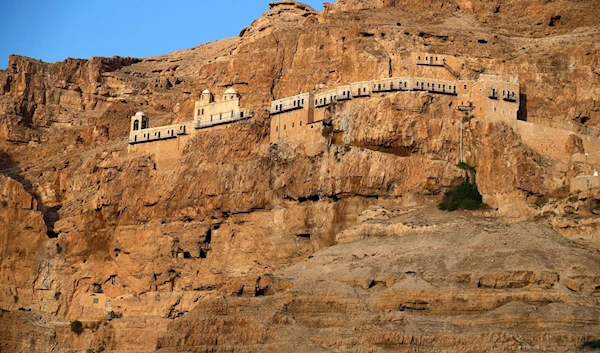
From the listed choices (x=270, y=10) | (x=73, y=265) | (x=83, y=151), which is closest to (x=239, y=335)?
(x=73, y=265)

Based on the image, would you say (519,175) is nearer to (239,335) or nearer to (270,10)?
(239,335)

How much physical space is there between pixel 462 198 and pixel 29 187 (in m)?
44.4

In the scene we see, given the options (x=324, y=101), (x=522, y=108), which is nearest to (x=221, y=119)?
(x=324, y=101)

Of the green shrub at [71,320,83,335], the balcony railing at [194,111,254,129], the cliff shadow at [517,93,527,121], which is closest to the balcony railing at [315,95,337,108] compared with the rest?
the balcony railing at [194,111,254,129]

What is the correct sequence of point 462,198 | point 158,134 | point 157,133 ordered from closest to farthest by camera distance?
point 462,198 → point 158,134 → point 157,133

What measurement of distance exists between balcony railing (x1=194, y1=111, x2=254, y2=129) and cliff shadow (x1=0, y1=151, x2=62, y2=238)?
55.5 feet

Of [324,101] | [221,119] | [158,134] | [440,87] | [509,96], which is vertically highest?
[440,87]

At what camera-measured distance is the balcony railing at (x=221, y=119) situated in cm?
13188

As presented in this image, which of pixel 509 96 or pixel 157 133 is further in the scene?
pixel 157 133

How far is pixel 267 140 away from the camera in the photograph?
12962 centimetres

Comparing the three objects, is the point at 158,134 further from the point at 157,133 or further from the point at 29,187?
the point at 29,187

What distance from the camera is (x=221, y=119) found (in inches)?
5256

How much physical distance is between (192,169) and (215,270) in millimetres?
9433

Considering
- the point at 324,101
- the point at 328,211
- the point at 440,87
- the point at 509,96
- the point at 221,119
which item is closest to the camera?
the point at 509,96
